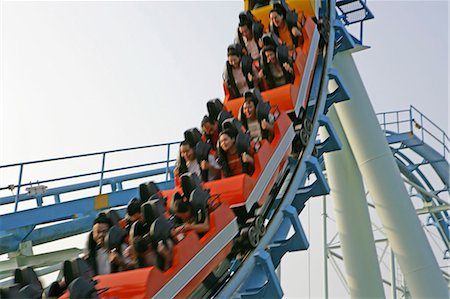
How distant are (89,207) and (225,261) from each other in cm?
216

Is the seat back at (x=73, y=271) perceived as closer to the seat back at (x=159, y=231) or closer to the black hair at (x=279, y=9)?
the seat back at (x=159, y=231)

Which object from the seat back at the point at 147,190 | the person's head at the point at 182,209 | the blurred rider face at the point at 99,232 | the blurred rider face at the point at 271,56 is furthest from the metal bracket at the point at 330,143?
the blurred rider face at the point at 99,232

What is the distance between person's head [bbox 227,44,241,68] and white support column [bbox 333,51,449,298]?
221 centimetres

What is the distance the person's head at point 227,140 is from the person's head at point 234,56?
1.12 metres

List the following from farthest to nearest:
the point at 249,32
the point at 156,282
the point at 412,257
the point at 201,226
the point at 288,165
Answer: the point at 412,257
the point at 249,32
the point at 288,165
the point at 201,226
the point at 156,282

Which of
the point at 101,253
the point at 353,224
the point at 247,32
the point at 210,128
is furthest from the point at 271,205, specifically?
the point at 353,224

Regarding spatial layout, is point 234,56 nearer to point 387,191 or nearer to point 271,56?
point 271,56

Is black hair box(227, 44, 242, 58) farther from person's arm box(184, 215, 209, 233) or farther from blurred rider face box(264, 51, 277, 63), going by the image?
person's arm box(184, 215, 209, 233)

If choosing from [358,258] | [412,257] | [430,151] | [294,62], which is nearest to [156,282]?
[294,62]

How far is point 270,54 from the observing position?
5.39 meters

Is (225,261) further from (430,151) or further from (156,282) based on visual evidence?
(430,151)

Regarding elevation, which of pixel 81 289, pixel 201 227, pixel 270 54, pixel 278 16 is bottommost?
pixel 81 289

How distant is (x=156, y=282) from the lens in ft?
11.4

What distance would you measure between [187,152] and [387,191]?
9.69 ft
